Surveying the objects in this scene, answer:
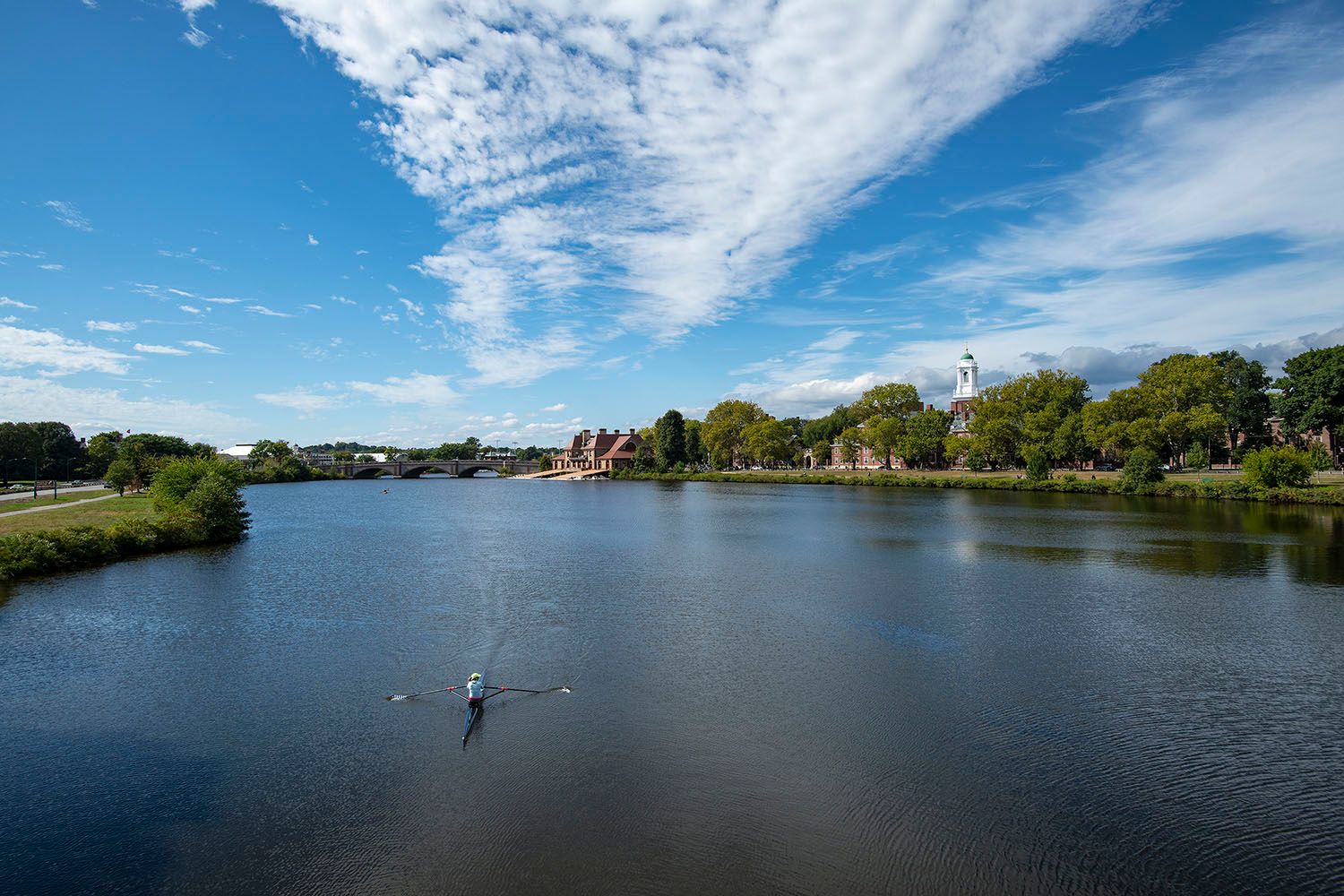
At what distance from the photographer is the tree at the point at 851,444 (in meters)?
109

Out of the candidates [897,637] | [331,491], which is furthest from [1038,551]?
[331,491]

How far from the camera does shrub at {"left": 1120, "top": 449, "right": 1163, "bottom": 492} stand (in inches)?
2653

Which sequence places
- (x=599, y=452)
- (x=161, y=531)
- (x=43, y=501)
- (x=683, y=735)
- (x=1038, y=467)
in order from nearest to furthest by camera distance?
(x=683, y=735)
(x=161, y=531)
(x=43, y=501)
(x=1038, y=467)
(x=599, y=452)

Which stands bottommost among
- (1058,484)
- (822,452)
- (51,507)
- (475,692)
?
(475,692)

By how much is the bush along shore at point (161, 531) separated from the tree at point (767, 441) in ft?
269

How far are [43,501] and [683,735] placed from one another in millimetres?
64108

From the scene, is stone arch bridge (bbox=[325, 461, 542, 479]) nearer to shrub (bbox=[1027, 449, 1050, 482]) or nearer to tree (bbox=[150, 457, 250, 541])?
tree (bbox=[150, 457, 250, 541])

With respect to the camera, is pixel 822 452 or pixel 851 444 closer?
pixel 851 444

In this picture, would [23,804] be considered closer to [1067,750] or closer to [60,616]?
[60,616]

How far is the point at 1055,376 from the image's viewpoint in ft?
296

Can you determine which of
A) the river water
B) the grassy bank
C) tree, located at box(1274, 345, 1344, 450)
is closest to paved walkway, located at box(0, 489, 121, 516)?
the river water

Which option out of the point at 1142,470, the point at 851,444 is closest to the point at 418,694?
the point at 1142,470

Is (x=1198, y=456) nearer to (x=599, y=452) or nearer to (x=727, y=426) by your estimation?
(x=727, y=426)

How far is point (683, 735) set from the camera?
1290 centimetres
